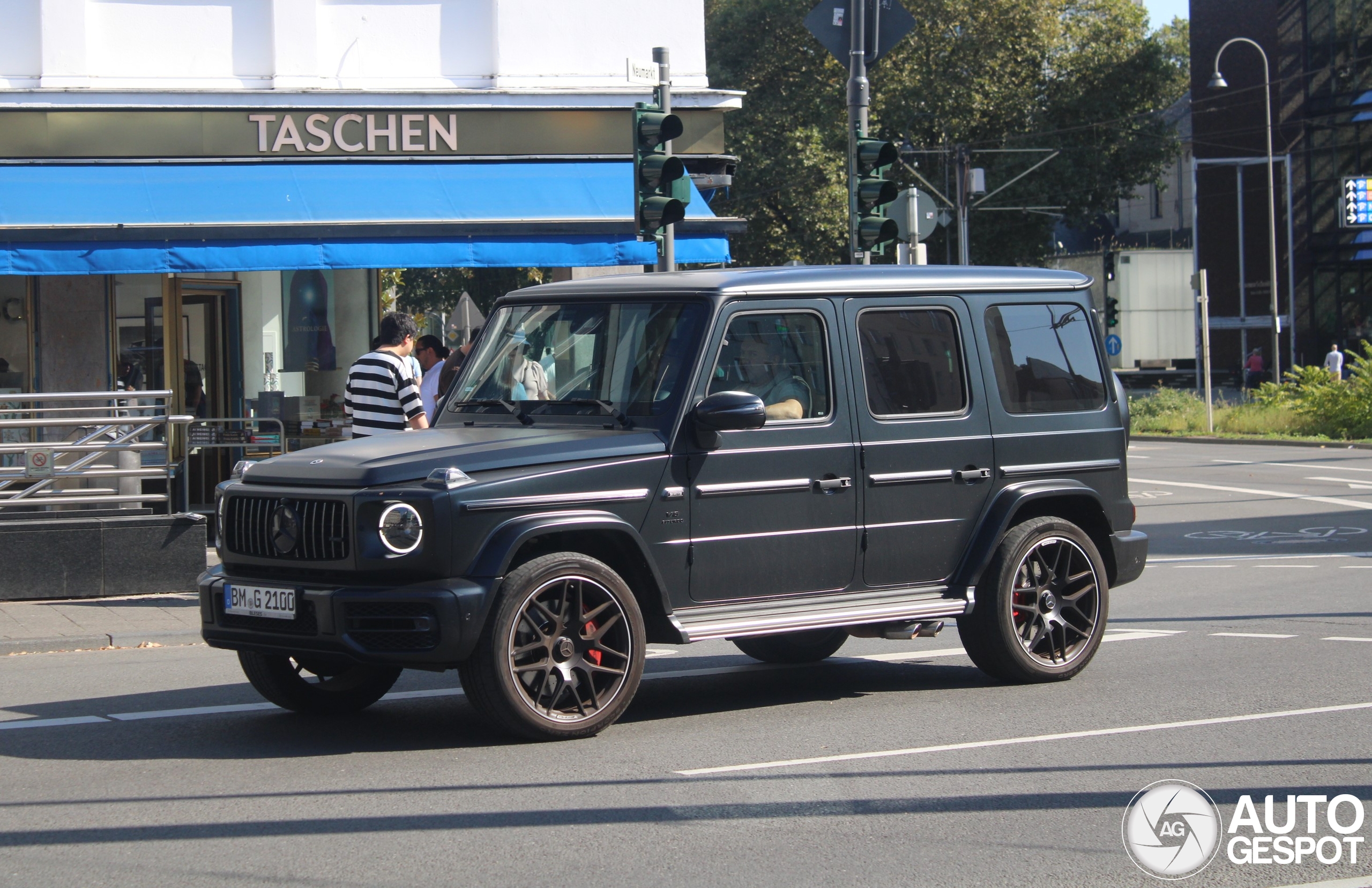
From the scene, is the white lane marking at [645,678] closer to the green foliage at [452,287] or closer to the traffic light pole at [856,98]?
the traffic light pole at [856,98]

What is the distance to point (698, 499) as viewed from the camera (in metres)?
6.80

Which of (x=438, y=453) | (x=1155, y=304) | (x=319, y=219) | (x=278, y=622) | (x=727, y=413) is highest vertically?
(x=1155, y=304)

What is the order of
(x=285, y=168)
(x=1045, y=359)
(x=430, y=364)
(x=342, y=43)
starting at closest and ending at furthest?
(x=1045, y=359) < (x=430, y=364) < (x=285, y=168) < (x=342, y=43)

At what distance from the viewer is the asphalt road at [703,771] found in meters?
4.83

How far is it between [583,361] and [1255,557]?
964cm

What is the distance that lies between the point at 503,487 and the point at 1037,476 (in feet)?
9.66

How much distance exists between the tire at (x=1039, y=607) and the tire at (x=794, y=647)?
3.29 feet

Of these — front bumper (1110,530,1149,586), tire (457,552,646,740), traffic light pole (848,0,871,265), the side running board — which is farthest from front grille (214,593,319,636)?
traffic light pole (848,0,871,265)

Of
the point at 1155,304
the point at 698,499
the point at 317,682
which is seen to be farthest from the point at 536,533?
the point at 1155,304

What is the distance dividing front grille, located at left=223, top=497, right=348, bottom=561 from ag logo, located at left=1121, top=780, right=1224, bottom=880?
3.11m

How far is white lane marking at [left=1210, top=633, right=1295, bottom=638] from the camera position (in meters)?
9.62

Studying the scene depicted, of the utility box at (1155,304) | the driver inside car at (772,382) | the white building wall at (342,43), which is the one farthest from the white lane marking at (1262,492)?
the utility box at (1155,304)

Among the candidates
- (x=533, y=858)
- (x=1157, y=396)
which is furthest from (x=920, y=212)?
(x=1157, y=396)

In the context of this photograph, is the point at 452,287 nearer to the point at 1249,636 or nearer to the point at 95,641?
the point at 95,641
